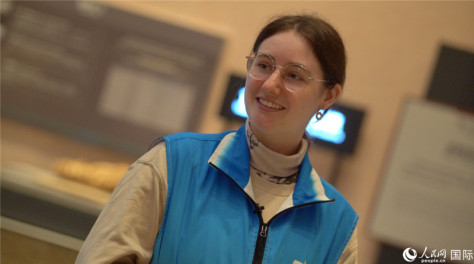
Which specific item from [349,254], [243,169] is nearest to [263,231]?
[243,169]

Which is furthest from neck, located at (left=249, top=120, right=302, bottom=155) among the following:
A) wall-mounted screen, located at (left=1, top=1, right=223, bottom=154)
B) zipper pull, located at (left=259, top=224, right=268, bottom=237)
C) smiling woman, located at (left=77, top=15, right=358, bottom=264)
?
wall-mounted screen, located at (left=1, top=1, right=223, bottom=154)

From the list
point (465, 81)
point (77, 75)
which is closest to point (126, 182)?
point (77, 75)

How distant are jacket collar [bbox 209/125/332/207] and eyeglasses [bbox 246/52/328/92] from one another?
15cm

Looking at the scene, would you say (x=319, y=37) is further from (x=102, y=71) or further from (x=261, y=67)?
(x=102, y=71)

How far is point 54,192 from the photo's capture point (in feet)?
8.55

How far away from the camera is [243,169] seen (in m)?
1.08

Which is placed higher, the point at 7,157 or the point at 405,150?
the point at 405,150

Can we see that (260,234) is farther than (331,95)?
No

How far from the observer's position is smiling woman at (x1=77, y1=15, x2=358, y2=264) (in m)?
0.95

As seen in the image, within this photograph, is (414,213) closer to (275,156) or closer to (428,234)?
(428,234)

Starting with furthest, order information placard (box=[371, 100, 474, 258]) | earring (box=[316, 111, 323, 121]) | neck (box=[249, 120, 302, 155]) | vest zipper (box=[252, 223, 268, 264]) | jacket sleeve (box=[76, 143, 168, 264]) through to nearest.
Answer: information placard (box=[371, 100, 474, 258]), earring (box=[316, 111, 323, 121]), neck (box=[249, 120, 302, 155]), vest zipper (box=[252, 223, 268, 264]), jacket sleeve (box=[76, 143, 168, 264])

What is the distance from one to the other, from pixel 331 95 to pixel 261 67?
0.24 metres

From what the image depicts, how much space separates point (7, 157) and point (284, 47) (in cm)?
306

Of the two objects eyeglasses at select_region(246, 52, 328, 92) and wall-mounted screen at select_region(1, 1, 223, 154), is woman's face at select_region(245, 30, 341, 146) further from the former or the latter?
wall-mounted screen at select_region(1, 1, 223, 154)
